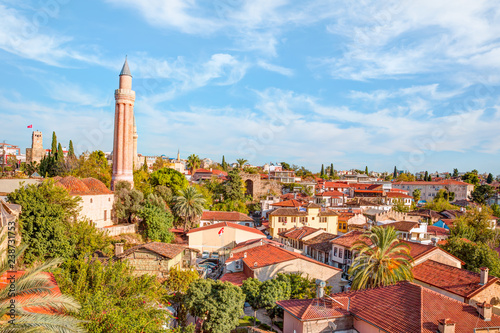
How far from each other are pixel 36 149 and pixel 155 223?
85853mm

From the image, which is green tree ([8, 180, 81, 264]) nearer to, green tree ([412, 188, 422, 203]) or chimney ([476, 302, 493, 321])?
chimney ([476, 302, 493, 321])

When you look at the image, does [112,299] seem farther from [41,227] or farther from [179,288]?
[41,227]

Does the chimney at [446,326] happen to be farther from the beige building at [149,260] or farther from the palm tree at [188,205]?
the palm tree at [188,205]

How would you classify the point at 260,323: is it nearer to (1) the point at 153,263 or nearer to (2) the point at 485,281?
(1) the point at 153,263

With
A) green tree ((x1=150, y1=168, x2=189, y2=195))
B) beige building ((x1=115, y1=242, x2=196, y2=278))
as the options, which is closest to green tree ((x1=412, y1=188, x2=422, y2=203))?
green tree ((x1=150, y1=168, x2=189, y2=195))

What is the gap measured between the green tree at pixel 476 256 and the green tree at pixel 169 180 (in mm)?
36985

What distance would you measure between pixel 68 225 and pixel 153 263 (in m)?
7.17

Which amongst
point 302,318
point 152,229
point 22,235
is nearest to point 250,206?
point 152,229

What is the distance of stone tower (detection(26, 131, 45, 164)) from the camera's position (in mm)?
100875

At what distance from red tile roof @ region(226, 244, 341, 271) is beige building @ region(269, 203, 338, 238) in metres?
15.8

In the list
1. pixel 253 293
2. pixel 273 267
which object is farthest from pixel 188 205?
pixel 253 293

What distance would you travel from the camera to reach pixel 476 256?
27.0 metres

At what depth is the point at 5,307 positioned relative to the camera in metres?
7.66

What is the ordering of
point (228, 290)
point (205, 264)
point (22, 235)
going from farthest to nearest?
point (205, 264), point (22, 235), point (228, 290)
